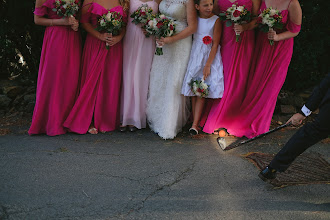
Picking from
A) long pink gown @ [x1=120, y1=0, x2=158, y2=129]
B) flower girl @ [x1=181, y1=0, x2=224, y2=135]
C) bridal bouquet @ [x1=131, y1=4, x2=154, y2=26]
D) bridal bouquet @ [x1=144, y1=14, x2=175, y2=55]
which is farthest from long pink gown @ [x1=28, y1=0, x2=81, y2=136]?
flower girl @ [x1=181, y1=0, x2=224, y2=135]

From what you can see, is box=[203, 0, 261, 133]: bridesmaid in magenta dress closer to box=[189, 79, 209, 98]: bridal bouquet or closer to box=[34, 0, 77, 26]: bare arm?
box=[189, 79, 209, 98]: bridal bouquet

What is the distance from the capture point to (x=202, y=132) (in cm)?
540

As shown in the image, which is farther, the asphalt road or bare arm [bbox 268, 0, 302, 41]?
bare arm [bbox 268, 0, 302, 41]

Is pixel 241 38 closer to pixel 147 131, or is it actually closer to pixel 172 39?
pixel 172 39

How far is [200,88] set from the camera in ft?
16.3

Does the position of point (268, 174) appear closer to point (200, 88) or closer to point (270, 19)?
point (200, 88)

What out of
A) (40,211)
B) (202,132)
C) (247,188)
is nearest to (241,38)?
(202,132)

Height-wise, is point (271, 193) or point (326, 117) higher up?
point (326, 117)

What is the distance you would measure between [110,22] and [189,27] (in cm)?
112

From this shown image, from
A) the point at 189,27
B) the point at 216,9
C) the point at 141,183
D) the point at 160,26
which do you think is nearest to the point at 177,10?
the point at 189,27

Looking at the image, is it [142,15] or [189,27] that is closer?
[142,15]

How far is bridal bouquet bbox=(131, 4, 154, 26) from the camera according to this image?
4813 millimetres

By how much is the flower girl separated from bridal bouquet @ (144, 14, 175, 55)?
49 cm

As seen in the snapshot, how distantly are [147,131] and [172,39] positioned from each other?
1484mm
